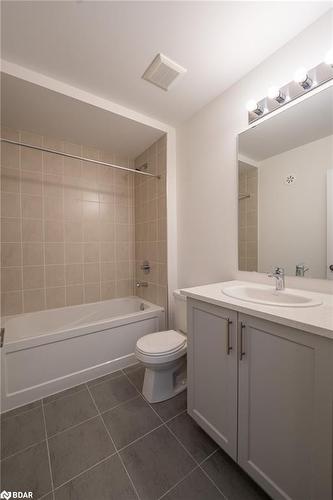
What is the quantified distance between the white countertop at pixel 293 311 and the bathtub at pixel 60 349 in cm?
110

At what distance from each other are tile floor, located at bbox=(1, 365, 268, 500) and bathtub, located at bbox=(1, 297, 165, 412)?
0.45ft

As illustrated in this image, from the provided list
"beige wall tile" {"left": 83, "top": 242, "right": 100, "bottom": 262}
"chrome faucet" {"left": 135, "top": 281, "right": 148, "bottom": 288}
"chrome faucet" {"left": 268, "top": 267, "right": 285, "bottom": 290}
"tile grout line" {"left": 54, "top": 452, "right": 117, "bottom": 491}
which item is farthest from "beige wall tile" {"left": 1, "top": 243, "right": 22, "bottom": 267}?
"chrome faucet" {"left": 268, "top": 267, "right": 285, "bottom": 290}

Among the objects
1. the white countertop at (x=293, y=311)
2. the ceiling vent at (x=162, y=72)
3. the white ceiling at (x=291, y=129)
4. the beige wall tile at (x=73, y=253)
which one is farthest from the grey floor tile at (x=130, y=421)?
the ceiling vent at (x=162, y=72)

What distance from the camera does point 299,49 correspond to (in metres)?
1.19

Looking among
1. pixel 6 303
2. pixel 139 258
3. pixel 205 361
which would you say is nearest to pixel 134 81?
pixel 139 258

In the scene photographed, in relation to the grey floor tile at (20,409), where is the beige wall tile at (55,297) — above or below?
above

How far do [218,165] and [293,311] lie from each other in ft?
4.31

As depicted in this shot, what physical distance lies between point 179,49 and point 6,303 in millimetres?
2595

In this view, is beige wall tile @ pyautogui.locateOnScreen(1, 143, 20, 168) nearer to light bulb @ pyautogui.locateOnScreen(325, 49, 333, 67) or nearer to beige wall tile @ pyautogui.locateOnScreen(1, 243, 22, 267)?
beige wall tile @ pyautogui.locateOnScreen(1, 243, 22, 267)

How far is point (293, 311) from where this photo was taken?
2.66 ft

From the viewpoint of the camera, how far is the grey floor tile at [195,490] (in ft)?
2.94

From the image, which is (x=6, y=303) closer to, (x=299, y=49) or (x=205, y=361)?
(x=205, y=361)

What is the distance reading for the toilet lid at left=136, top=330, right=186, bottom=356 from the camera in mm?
1421

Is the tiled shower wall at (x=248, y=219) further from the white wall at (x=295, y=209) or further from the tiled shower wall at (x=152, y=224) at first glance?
the tiled shower wall at (x=152, y=224)
